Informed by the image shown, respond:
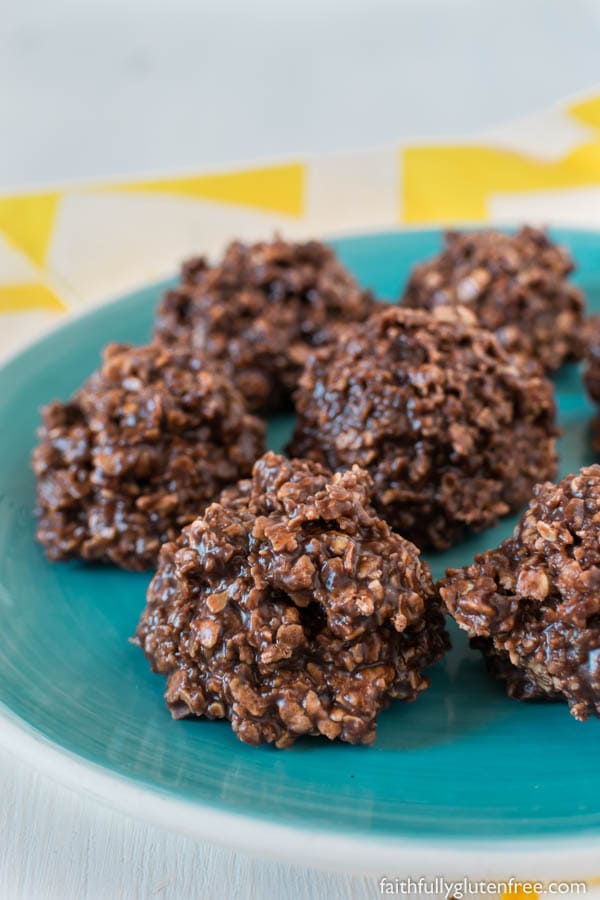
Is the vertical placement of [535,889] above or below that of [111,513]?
below

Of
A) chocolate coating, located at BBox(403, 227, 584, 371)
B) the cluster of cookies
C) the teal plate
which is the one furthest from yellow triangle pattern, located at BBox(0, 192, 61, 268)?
the teal plate

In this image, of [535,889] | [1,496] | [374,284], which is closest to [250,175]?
[374,284]

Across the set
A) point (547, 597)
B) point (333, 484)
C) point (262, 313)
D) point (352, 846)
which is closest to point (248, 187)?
point (262, 313)

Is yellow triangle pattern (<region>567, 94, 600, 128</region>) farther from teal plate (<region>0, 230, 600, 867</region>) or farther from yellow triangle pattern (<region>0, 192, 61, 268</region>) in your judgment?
teal plate (<region>0, 230, 600, 867</region>)

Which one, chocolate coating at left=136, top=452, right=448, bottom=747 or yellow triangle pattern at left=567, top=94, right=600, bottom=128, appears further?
yellow triangle pattern at left=567, top=94, right=600, bottom=128

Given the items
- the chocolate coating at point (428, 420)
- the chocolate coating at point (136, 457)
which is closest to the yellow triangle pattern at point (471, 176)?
the chocolate coating at point (428, 420)

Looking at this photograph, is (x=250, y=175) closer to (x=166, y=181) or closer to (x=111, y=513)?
(x=166, y=181)

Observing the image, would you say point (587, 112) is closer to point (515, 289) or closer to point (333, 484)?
point (515, 289)

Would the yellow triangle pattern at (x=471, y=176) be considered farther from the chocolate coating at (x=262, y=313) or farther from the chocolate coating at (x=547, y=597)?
the chocolate coating at (x=547, y=597)
